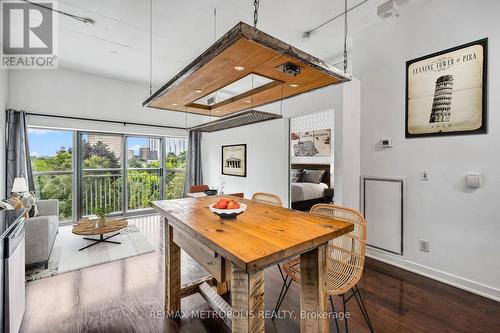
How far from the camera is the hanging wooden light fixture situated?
1.35m

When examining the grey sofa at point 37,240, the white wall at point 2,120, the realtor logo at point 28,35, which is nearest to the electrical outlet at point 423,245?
the grey sofa at point 37,240

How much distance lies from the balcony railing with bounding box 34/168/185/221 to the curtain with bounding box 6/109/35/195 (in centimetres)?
56

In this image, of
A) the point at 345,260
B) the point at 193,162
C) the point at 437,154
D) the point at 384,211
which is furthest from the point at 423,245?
the point at 193,162

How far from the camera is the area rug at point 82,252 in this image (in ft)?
9.21

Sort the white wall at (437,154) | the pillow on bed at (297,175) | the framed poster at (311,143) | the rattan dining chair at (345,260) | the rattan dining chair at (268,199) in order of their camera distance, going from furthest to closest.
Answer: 1. the pillow on bed at (297,175)
2. the framed poster at (311,143)
3. the rattan dining chair at (268,199)
4. the white wall at (437,154)
5. the rattan dining chair at (345,260)

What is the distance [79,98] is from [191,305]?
15.3ft

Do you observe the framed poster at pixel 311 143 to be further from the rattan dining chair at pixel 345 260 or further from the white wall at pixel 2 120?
the white wall at pixel 2 120

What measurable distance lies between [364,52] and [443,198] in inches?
84.2

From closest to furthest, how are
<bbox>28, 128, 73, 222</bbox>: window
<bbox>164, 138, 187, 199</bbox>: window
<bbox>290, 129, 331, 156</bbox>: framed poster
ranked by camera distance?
<bbox>290, 129, 331, 156</bbox>: framed poster
<bbox>28, 128, 73, 222</bbox>: window
<bbox>164, 138, 187, 199</bbox>: window

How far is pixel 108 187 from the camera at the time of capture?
5223mm

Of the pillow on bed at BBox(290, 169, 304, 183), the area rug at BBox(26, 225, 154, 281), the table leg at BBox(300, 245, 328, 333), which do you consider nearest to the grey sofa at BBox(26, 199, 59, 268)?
the area rug at BBox(26, 225, 154, 281)

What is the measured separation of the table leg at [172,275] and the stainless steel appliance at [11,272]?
3.25ft

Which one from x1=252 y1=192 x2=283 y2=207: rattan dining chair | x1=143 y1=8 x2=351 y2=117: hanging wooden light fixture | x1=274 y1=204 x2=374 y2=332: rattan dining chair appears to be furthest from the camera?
x1=252 y1=192 x2=283 y2=207: rattan dining chair

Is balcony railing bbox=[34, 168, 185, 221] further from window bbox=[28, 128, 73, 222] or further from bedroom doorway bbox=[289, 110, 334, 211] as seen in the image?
bedroom doorway bbox=[289, 110, 334, 211]
